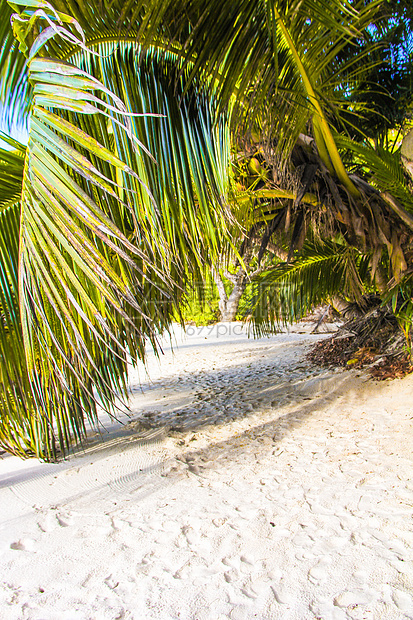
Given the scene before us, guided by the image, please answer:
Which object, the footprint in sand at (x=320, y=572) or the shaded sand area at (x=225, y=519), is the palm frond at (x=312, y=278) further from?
the footprint in sand at (x=320, y=572)

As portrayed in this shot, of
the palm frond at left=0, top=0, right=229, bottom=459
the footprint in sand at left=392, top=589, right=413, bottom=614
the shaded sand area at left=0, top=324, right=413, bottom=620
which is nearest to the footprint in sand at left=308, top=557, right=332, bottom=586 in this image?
the shaded sand area at left=0, top=324, right=413, bottom=620

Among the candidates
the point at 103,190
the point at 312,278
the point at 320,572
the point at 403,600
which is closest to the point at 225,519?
the point at 320,572

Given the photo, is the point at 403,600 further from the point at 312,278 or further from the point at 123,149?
the point at 312,278

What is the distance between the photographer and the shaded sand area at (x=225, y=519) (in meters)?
1.49

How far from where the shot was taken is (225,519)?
6.63ft

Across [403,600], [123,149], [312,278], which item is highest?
[123,149]

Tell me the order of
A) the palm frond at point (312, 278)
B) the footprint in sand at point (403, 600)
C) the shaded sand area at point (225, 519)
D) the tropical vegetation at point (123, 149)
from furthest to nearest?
1. the palm frond at point (312, 278)
2. the shaded sand area at point (225, 519)
3. the footprint in sand at point (403, 600)
4. the tropical vegetation at point (123, 149)

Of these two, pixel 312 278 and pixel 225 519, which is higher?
pixel 312 278

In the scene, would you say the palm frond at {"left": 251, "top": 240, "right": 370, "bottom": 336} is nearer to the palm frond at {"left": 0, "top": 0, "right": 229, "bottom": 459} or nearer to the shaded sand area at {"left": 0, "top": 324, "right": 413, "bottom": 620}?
the shaded sand area at {"left": 0, "top": 324, "right": 413, "bottom": 620}

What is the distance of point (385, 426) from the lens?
3.04 m

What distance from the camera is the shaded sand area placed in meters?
1.49

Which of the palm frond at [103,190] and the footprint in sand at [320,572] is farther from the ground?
the palm frond at [103,190]

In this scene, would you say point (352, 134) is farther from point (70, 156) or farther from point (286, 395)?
point (70, 156)

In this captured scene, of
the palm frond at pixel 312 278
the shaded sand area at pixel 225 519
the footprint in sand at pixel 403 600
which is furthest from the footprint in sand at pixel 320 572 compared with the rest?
the palm frond at pixel 312 278
